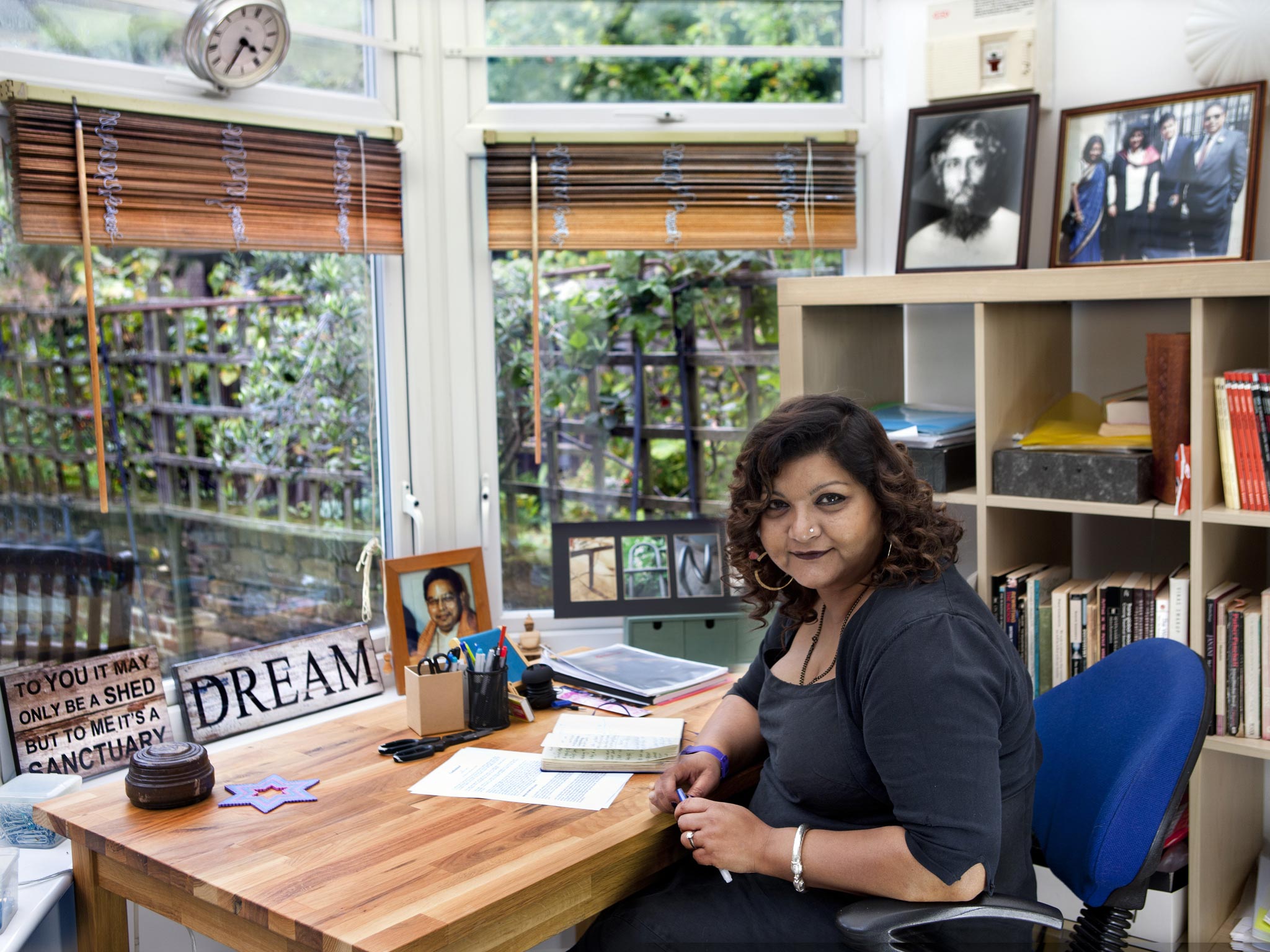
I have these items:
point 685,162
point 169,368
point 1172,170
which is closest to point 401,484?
point 169,368

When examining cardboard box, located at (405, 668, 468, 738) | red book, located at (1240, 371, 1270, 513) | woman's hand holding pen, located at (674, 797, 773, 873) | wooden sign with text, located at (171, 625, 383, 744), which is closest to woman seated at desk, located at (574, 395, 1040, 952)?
woman's hand holding pen, located at (674, 797, 773, 873)

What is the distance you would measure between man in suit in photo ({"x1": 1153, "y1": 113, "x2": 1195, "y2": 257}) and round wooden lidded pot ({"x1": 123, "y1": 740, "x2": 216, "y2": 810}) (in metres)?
2.09

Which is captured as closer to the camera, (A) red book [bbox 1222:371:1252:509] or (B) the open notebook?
(B) the open notebook

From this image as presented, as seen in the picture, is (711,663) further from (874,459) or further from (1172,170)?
(1172,170)

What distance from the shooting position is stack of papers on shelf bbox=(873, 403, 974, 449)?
2414 mm

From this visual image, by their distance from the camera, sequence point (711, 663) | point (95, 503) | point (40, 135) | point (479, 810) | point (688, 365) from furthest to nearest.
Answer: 1. point (688, 365)
2. point (711, 663)
3. point (95, 503)
4. point (40, 135)
5. point (479, 810)

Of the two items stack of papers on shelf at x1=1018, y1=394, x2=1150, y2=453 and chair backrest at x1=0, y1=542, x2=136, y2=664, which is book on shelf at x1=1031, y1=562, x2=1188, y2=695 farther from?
chair backrest at x1=0, y1=542, x2=136, y2=664

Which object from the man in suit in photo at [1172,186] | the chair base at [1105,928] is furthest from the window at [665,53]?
the chair base at [1105,928]

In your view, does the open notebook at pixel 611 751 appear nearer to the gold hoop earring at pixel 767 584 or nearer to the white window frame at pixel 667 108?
the gold hoop earring at pixel 767 584

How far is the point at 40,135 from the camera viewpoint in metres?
2.11

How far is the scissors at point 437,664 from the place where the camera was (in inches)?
83.4

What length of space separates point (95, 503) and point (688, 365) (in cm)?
137

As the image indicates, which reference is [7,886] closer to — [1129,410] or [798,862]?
[798,862]

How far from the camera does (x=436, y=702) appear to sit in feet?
6.93
